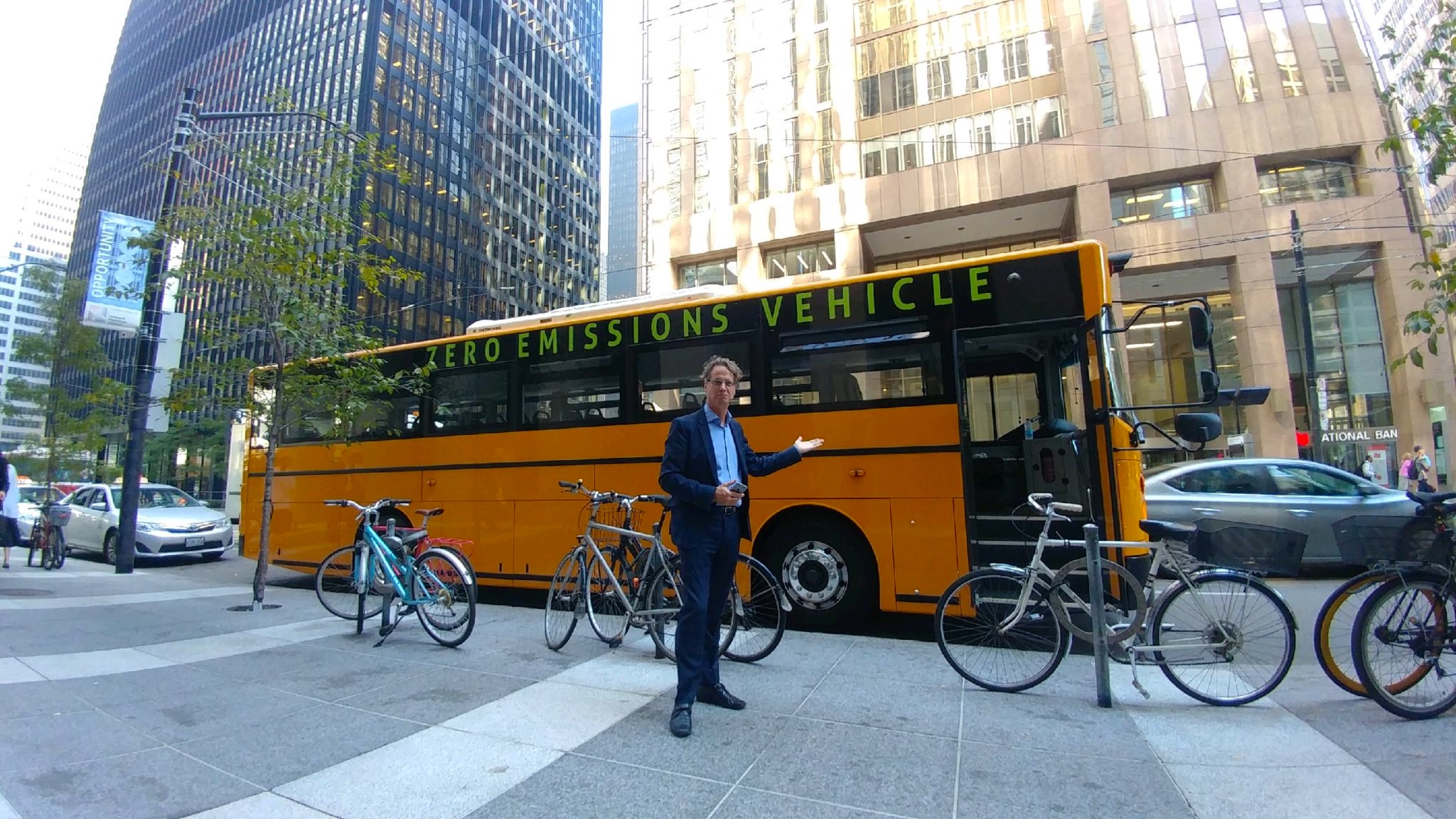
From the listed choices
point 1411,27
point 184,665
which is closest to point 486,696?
point 184,665

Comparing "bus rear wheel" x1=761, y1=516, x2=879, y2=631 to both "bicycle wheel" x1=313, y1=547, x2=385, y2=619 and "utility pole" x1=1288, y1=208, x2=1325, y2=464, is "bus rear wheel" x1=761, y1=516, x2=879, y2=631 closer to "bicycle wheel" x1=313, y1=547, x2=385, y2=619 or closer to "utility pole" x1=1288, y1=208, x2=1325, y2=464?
"bicycle wheel" x1=313, y1=547, x2=385, y2=619

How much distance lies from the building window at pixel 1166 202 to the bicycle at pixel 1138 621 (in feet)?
79.7

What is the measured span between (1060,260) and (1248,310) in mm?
22495

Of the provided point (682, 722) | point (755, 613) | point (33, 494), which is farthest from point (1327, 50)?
point (33, 494)

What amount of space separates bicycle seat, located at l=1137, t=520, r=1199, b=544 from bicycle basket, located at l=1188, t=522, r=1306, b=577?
1.3 inches

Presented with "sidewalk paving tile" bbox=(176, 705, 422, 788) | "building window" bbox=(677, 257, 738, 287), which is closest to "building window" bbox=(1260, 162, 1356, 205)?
"building window" bbox=(677, 257, 738, 287)

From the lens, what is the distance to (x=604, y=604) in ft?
16.7

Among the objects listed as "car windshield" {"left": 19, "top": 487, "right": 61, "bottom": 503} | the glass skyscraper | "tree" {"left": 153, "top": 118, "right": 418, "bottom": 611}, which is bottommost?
"car windshield" {"left": 19, "top": 487, "right": 61, "bottom": 503}

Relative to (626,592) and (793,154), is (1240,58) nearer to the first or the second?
(793,154)

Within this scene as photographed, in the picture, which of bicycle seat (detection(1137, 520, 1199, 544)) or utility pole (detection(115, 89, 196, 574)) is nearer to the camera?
bicycle seat (detection(1137, 520, 1199, 544))

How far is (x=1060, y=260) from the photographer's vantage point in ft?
17.3

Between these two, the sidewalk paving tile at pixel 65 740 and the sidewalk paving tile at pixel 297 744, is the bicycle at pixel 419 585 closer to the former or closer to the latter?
the sidewalk paving tile at pixel 297 744

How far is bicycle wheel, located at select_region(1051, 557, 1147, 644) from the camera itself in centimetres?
383

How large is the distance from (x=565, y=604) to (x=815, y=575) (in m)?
2.18
